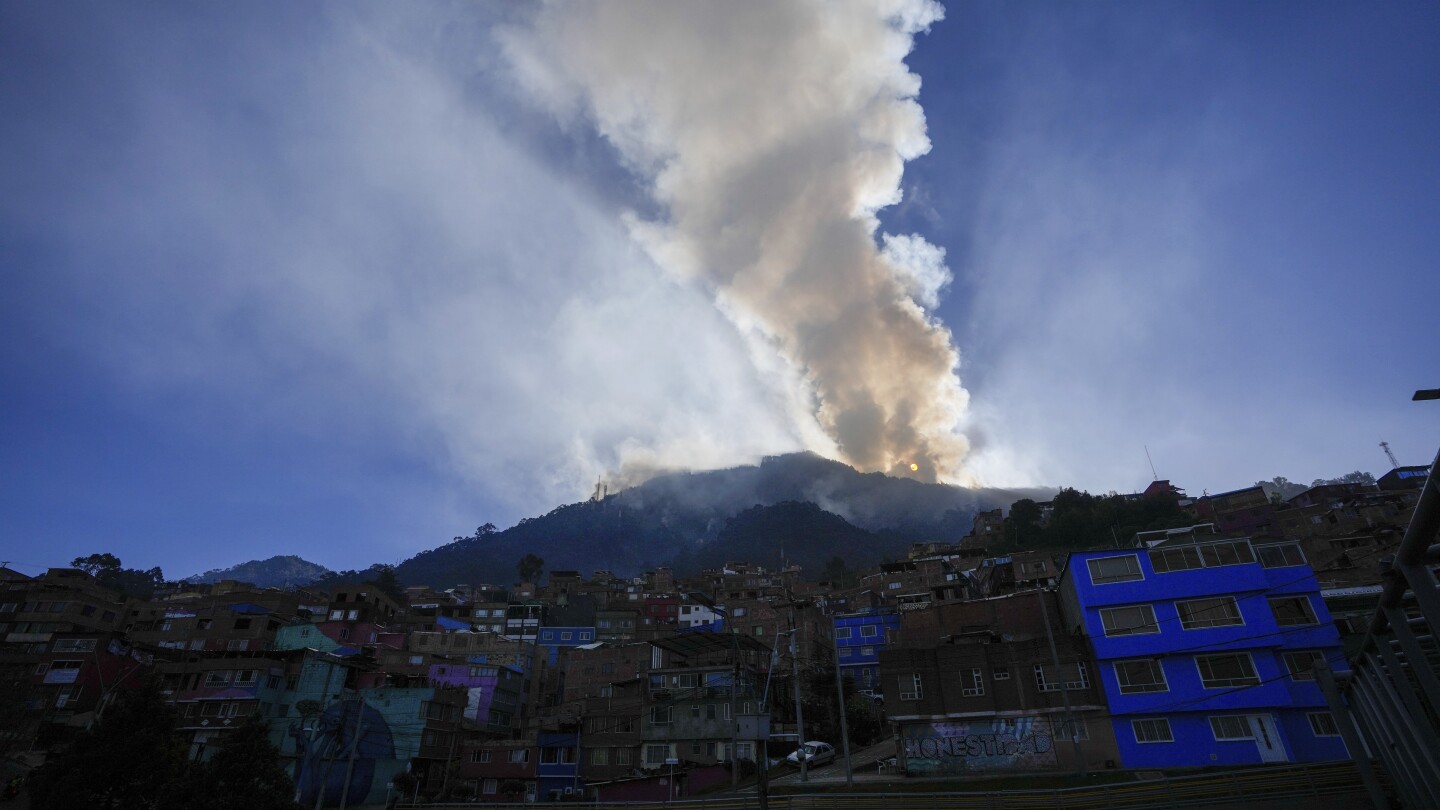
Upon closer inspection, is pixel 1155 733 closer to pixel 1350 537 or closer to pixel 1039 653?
pixel 1039 653

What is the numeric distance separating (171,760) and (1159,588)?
53543 millimetres

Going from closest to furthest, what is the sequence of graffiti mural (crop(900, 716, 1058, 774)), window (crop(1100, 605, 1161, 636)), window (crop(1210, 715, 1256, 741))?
window (crop(1210, 715, 1256, 741)) < graffiti mural (crop(900, 716, 1058, 774)) < window (crop(1100, 605, 1161, 636))

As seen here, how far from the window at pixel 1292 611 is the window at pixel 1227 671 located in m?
3.32

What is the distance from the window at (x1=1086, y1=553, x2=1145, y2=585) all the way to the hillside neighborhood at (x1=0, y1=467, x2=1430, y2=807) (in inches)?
6.3

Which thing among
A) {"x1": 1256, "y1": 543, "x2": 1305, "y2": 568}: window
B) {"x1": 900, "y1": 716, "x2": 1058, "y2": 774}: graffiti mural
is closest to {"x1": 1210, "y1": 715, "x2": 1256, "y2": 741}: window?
{"x1": 900, "y1": 716, "x2": 1058, "y2": 774}: graffiti mural

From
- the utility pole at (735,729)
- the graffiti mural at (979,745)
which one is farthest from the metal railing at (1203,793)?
the graffiti mural at (979,745)

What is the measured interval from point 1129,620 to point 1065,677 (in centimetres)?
534

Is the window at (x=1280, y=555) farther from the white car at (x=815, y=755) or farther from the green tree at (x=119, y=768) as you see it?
the green tree at (x=119, y=768)

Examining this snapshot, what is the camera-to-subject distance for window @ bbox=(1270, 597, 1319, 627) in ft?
144

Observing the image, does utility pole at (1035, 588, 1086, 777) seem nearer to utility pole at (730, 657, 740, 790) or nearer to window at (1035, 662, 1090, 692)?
window at (1035, 662, 1090, 692)

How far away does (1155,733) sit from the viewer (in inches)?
1693

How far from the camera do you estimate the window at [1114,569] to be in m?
47.2

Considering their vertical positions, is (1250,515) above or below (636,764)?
above

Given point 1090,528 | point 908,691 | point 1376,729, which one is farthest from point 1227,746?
point 1090,528
